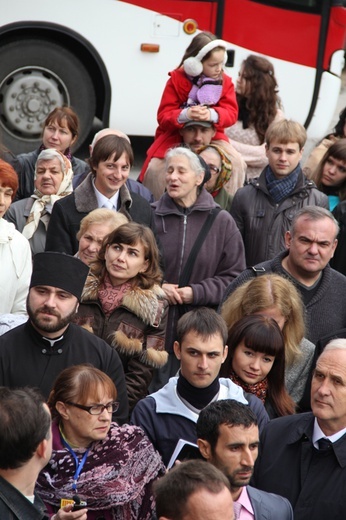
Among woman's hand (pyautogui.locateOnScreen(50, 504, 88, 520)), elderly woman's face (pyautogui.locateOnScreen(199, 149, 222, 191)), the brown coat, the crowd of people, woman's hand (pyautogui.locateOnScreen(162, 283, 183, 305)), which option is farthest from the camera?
elderly woman's face (pyautogui.locateOnScreen(199, 149, 222, 191))

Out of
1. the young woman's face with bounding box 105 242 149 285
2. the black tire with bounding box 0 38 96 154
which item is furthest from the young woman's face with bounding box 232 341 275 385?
the black tire with bounding box 0 38 96 154

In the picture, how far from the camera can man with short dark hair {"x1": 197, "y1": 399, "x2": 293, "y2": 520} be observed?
186 inches

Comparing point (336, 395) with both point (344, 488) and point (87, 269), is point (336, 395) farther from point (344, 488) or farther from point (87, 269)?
point (87, 269)

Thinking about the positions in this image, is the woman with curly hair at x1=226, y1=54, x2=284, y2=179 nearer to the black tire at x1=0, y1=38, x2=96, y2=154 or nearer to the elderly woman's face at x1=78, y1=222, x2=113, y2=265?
the black tire at x1=0, y1=38, x2=96, y2=154

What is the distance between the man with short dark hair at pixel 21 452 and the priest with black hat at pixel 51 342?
1.32 m

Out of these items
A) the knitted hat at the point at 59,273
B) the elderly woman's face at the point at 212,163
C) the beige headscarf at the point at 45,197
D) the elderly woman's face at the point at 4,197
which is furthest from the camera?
the elderly woman's face at the point at 212,163

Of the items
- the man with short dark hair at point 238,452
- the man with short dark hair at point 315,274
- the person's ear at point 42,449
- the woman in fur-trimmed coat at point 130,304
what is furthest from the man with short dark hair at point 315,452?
the man with short dark hair at point 315,274

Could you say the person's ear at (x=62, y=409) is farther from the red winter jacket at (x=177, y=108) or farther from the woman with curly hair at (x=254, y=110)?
the woman with curly hair at (x=254, y=110)

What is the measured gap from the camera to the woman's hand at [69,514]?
4.64 m

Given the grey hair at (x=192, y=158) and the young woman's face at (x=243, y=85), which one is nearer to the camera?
the grey hair at (x=192, y=158)

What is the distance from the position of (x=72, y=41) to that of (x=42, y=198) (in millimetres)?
3899

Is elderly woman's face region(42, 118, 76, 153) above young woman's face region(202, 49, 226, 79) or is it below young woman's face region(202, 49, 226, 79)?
below

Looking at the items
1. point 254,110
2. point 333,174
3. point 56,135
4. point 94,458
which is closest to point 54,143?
point 56,135

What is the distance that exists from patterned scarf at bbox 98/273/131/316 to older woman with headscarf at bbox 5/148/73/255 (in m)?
1.37
